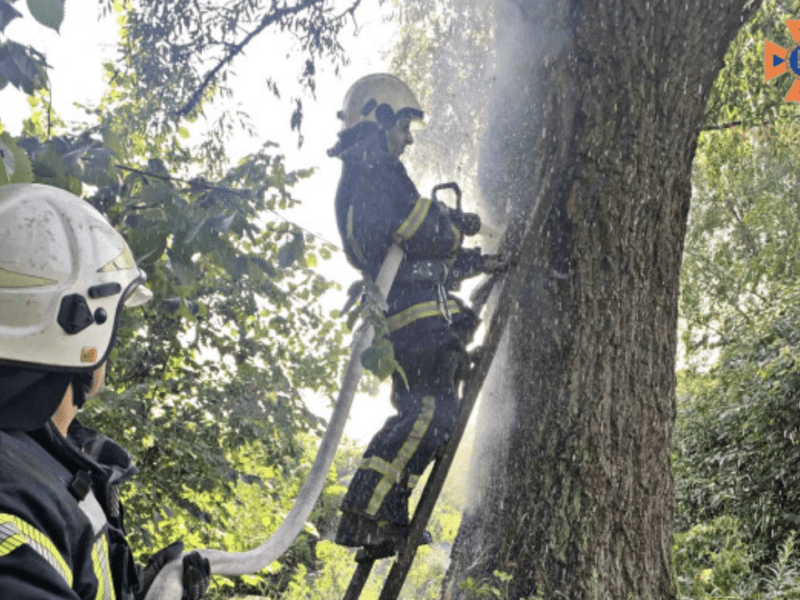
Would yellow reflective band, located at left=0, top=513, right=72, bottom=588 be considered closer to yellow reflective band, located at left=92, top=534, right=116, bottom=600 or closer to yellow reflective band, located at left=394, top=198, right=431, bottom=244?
yellow reflective band, located at left=92, top=534, right=116, bottom=600

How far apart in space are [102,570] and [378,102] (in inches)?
105

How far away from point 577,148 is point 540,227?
1.22ft

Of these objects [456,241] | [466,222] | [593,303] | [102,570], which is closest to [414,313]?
[456,241]

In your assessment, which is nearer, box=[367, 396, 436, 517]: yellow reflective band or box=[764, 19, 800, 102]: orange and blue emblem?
box=[367, 396, 436, 517]: yellow reflective band

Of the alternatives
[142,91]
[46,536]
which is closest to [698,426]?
[142,91]

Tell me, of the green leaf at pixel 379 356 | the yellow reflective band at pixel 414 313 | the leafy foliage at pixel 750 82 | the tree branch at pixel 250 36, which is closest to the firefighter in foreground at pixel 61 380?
the green leaf at pixel 379 356

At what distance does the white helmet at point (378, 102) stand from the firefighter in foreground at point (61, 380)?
2.11 metres

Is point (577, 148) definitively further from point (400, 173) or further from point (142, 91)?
point (142, 91)

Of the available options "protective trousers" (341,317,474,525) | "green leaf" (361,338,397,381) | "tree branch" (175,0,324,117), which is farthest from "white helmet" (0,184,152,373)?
"tree branch" (175,0,324,117)

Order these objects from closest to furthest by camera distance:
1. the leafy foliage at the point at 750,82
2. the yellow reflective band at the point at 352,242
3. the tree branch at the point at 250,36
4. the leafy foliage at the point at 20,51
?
1. the leafy foliage at the point at 20,51
2. the yellow reflective band at the point at 352,242
3. the tree branch at the point at 250,36
4. the leafy foliage at the point at 750,82

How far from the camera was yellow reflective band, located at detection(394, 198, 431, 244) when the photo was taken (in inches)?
139

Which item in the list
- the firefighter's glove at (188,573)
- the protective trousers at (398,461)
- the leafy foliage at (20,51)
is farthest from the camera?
the protective trousers at (398,461)

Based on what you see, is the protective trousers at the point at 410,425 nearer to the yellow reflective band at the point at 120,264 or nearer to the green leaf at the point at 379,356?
the green leaf at the point at 379,356

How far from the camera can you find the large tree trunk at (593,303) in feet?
10.3
